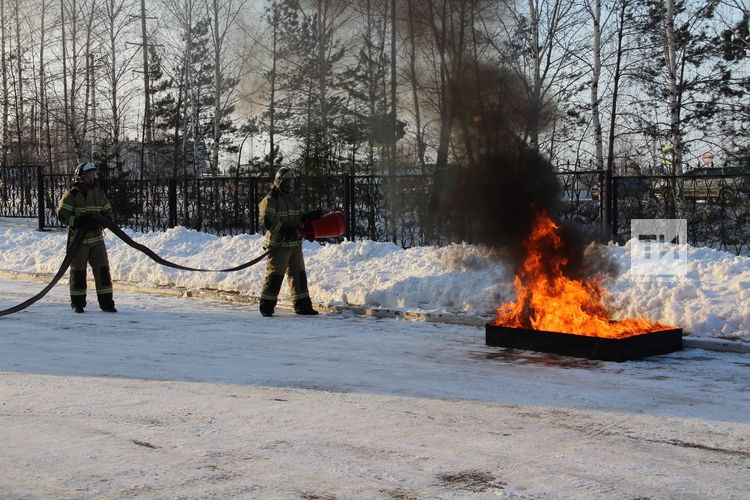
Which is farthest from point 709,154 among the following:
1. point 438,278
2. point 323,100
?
point 438,278

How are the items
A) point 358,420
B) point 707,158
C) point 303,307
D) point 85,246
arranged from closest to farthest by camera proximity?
point 358,420 → point 303,307 → point 85,246 → point 707,158

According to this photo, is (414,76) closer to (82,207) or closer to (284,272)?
(284,272)

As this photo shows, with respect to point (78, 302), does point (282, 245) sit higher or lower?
higher

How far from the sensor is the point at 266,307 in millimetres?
11172

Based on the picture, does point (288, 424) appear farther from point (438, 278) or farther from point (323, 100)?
point (323, 100)

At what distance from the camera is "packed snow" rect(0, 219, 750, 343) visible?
929 centimetres

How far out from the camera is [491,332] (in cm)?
874

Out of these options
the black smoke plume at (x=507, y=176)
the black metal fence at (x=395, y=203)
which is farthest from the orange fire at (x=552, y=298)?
the black metal fence at (x=395, y=203)

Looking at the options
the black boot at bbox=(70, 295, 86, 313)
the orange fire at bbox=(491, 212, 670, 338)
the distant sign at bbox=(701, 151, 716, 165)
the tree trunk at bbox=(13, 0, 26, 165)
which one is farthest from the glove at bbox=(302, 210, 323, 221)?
the tree trunk at bbox=(13, 0, 26, 165)

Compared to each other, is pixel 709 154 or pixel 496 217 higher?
pixel 709 154

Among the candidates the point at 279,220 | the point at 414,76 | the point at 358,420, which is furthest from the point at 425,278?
the point at 358,420

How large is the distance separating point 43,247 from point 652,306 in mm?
13858

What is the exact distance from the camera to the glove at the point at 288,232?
11058mm

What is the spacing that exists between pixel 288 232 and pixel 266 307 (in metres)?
1.07
